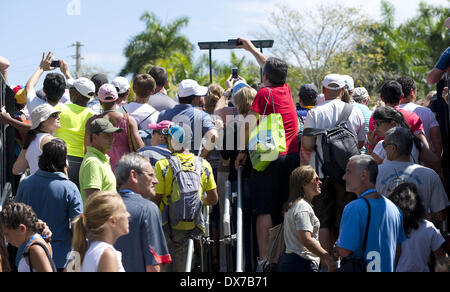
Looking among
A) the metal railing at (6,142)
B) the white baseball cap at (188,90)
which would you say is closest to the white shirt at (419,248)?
the white baseball cap at (188,90)

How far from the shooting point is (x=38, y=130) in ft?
20.2

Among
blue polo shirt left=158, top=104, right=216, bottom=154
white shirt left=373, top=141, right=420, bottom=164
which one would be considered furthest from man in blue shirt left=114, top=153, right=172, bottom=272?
white shirt left=373, top=141, right=420, bottom=164

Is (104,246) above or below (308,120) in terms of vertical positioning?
below

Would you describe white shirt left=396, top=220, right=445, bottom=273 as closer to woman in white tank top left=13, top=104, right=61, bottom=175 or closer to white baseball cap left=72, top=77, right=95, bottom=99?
woman in white tank top left=13, top=104, right=61, bottom=175

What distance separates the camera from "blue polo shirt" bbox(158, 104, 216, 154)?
21.7 feet

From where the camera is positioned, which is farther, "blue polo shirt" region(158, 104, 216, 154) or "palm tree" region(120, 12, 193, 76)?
"palm tree" region(120, 12, 193, 76)

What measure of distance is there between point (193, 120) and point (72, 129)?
47.5 inches

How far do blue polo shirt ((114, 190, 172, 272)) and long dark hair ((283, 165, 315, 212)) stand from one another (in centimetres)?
149

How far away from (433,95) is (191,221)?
3.38 m

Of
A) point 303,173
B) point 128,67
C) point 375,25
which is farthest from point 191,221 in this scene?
point 128,67

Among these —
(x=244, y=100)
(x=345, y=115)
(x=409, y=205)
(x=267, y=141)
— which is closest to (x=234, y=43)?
(x=244, y=100)
